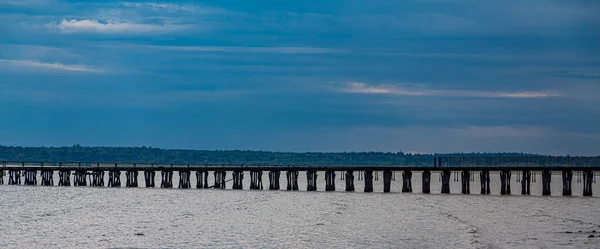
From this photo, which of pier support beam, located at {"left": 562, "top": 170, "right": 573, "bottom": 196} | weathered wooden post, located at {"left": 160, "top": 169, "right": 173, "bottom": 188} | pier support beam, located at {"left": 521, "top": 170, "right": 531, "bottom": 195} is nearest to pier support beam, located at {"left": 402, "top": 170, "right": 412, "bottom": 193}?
pier support beam, located at {"left": 521, "top": 170, "right": 531, "bottom": 195}

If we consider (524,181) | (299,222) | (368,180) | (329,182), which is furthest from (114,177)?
(299,222)

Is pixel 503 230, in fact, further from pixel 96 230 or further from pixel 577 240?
pixel 96 230

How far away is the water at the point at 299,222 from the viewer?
3884 cm

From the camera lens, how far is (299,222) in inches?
1999

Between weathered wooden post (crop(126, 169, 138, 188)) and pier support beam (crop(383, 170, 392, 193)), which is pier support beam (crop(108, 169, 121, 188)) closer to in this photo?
weathered wooden post (crop(126, 169, 138, 188))

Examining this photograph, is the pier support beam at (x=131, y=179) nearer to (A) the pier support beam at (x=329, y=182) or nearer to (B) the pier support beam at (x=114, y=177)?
(B) the pier support beam at (x=114, y=177)

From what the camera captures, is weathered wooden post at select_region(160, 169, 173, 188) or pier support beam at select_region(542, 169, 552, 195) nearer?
pier support beam at select_region(542, 169, 552, 195)

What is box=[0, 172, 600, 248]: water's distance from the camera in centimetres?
3884

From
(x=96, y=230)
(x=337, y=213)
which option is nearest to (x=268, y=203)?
(x=337, y=213)

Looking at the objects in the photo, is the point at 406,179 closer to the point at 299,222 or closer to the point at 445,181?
the point at 445,181

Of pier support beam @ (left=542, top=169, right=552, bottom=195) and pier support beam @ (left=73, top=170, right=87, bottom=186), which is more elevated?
pier support beam @ (left=542, top=169, right=552, bottom=195)

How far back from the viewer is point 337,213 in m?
56.3

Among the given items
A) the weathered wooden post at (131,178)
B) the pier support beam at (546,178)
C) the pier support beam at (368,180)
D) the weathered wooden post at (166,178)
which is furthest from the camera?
the weathered wooden post at (131,178)

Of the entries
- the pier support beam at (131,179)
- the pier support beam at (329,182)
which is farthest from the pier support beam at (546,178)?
the pier support beam at (131,179)
